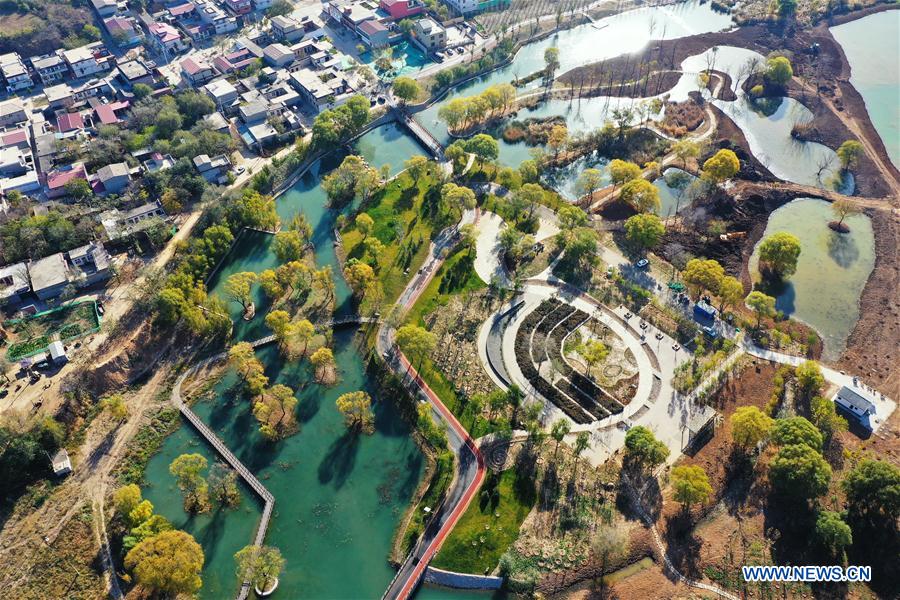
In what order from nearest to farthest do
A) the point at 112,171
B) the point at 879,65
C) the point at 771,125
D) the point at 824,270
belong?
1. the point at 824,270
2. the point at 112,171
3. the point at 771,125
4. the point at 879,65

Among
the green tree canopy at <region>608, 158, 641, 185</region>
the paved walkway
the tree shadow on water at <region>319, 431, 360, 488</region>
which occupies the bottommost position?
the tree shadow on water at <region>319, 431, 360, 488</region>

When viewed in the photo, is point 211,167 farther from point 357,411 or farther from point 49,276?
point 357,411

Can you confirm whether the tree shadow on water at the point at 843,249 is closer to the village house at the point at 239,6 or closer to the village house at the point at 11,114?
the village house at the point at 239,6

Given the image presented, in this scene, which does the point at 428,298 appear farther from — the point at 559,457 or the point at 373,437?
the point at 559,457

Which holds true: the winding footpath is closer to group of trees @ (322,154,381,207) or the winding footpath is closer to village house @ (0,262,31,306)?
group of trees @ (322,154,381,207)

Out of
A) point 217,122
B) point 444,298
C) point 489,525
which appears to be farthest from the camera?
point 217,122

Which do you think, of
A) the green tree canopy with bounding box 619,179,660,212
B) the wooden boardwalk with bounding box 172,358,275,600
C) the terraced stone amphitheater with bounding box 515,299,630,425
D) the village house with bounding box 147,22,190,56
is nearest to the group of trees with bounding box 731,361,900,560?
the terraced stone amphitheater with bounding box 515,299,630,425

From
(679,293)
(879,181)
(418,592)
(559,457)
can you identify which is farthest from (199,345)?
(879,181)

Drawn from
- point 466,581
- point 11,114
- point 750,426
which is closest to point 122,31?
point 11,114
